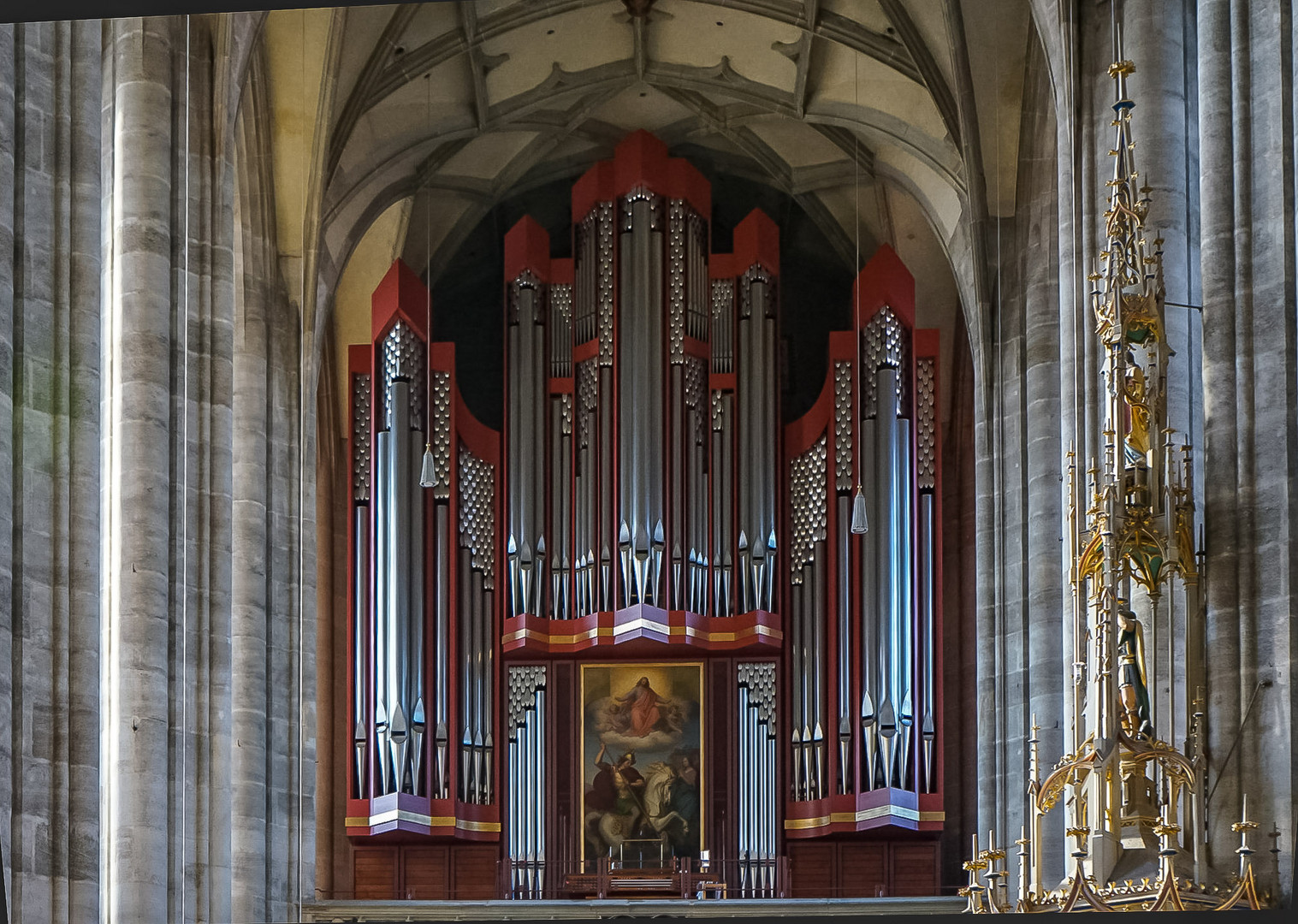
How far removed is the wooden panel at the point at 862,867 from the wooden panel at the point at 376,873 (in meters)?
3.63

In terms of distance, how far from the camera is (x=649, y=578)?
21125mm

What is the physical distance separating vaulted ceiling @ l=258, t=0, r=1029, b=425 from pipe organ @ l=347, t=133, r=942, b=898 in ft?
3.48

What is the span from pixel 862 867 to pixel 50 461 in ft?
30.1

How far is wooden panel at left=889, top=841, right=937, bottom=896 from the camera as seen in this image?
806 inches

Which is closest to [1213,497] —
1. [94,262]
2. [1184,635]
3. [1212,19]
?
[1184,635]

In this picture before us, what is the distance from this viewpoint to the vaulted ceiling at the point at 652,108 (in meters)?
20.3

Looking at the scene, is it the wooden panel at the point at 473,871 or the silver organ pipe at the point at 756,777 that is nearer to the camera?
the silver organ pipe at the point at 756,777

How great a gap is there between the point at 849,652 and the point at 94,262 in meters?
8.62

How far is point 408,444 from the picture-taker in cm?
2142

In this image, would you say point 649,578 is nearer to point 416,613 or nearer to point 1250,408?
point 416,613

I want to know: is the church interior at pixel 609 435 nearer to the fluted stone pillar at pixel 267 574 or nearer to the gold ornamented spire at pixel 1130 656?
the fluted stone pillar at pixel 267 574

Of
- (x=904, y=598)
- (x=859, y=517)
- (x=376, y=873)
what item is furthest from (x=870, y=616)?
(x=376, y=873)

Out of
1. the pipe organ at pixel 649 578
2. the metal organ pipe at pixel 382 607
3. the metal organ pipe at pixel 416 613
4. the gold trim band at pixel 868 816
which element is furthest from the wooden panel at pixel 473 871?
the gold trim band at pixel 868 816

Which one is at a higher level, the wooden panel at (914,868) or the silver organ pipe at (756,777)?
the silver organ pipe at (756,777)
